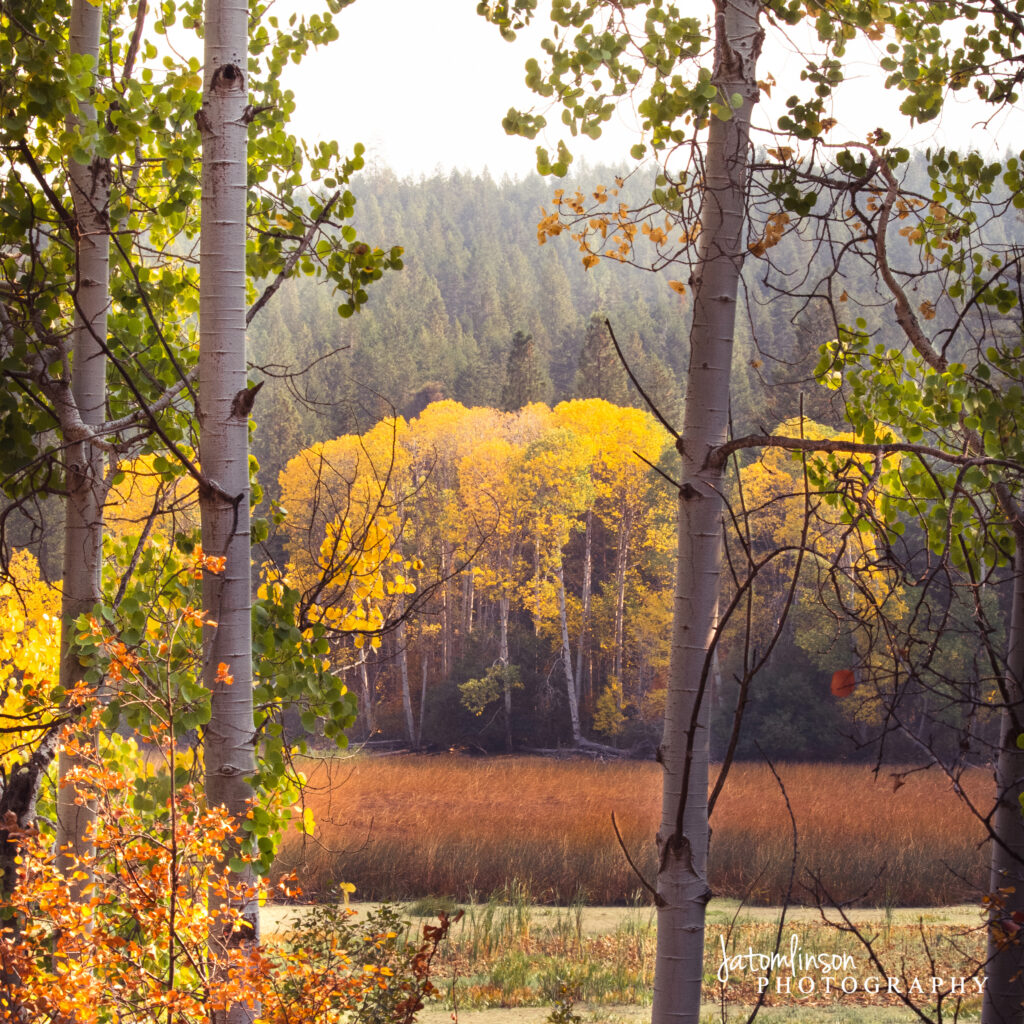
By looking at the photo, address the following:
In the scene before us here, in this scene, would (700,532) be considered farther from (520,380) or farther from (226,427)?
(520,380)

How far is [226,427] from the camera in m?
1.83

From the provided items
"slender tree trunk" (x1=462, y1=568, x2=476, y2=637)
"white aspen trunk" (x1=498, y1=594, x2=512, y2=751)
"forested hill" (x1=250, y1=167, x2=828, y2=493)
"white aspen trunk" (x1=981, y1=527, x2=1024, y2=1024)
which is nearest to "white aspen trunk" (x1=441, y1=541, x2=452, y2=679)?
"slender tree trunk" (x1=462, y1=568, x2=476, y2=637)

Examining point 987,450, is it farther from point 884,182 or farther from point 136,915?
point 136,915

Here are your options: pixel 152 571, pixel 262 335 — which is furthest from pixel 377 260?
pixel 262 335

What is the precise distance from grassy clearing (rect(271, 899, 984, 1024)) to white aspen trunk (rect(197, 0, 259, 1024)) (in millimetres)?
5864

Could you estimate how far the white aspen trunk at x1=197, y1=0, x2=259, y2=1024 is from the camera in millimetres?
1807

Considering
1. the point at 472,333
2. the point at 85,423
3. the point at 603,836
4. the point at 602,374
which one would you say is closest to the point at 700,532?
the point at 85,423

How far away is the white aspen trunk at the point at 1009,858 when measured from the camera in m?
2.23

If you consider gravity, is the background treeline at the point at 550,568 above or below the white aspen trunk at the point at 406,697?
above

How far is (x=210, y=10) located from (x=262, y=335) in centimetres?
5265

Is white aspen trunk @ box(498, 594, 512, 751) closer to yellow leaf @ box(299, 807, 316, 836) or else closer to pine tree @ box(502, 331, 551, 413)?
pine tree @ box(502, 331, 551, 413)

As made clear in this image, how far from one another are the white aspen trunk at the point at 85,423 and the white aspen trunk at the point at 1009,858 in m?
2.35

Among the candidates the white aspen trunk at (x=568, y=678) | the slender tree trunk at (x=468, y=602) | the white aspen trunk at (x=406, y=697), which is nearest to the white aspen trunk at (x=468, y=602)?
the slender tree trunk at (x=468, y=602)

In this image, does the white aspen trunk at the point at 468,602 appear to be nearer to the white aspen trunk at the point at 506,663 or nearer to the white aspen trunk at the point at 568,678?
the white aspen trunk at the point at 506,663
